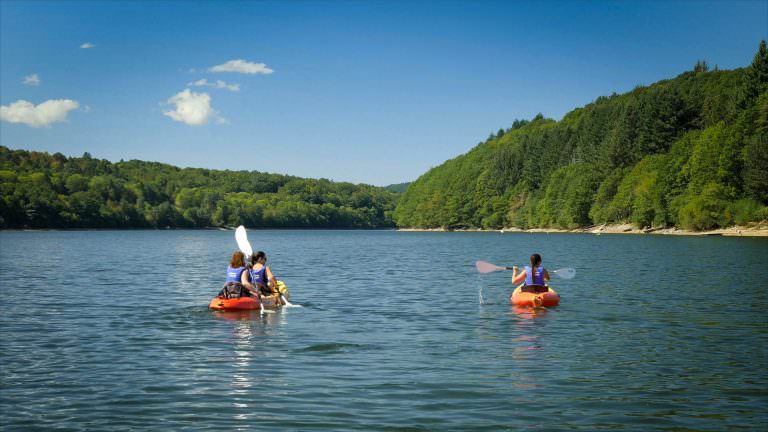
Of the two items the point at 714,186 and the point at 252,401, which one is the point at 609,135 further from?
the point at 252,401

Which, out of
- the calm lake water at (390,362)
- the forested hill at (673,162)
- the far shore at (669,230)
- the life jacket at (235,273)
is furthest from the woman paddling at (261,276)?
the forested hill at (673,162)

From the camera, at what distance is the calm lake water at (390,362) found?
459 inches

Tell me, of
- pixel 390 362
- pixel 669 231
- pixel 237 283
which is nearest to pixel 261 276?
pixel 237 283

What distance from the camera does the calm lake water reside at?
1165 centimetres

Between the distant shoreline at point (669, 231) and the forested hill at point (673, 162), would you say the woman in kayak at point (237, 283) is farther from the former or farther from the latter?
the forested hill at point (673, 162)

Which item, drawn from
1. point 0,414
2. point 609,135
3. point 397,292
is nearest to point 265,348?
point 0,414

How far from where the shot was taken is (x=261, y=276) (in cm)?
2573

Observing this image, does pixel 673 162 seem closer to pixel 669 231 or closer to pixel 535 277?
pixel 669 231

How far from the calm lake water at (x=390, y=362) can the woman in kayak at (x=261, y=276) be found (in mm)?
952

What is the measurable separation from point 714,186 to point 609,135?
2816 inches

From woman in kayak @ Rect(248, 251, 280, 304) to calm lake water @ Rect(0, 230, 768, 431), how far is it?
95 cm

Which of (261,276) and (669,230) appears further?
(669,230)

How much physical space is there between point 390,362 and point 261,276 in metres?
10.7

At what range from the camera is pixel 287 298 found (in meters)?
27.3
